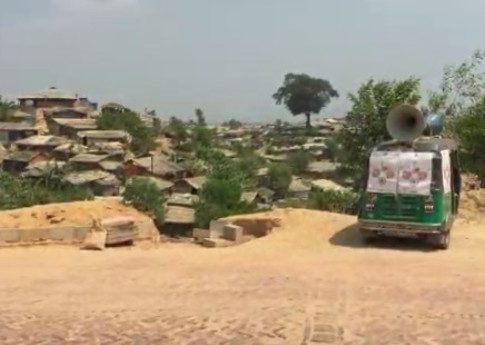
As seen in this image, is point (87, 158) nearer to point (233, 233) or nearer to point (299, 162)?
point (299, 162)

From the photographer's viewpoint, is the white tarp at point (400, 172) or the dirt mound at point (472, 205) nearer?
Answer: the white tarp at point (400, 172)

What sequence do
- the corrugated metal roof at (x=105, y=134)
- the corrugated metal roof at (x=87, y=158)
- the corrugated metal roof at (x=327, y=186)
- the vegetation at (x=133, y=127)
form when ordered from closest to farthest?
the corrugated metal roof at (x=327, y=186)
the corrugated metal roof at (x=87, y=158)
the corrugated metal roof at (x=105, y=134)
the vegetation at (x=133, y=127)

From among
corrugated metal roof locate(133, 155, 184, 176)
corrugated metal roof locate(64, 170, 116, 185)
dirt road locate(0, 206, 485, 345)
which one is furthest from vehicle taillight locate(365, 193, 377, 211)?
corrugated metal roof locate(133, 155, 184, 176)

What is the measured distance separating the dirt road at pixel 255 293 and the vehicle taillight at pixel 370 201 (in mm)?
816

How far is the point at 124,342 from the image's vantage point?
7617mm

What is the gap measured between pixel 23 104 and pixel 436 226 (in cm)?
7489

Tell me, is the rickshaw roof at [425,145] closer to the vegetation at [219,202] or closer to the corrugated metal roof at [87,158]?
the vegetation at [219,202]

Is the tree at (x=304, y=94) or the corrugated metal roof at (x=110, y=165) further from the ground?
the tree at (x=304, y=94)

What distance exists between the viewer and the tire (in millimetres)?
13602

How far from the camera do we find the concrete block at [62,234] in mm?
14812

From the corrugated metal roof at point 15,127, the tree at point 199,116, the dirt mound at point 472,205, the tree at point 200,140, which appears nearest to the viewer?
the dirt mound at point 472,205

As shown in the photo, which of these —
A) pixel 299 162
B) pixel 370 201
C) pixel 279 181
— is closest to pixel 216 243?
pixel 370 201

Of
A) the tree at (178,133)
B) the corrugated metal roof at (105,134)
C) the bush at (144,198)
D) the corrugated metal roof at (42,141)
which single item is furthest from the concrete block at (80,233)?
the tree at (178,133)

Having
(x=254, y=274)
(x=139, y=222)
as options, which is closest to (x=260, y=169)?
(x=139, y=222)
